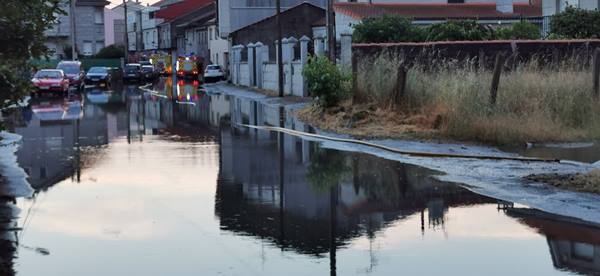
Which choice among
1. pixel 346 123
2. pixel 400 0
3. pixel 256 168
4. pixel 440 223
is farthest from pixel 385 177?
pixel 400 0

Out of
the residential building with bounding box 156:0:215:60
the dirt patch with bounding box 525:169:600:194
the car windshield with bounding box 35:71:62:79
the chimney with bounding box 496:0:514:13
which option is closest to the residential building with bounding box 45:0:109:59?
the residential building with bounding box 156:0:215:60

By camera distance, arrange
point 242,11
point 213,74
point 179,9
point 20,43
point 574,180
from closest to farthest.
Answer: point 20,43
point 574,180
point 213,74
point 242,11
point 179,9

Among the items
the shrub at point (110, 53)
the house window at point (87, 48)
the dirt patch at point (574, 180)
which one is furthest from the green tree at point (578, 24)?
the house window at point (87, 48)

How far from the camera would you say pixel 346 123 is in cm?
2477

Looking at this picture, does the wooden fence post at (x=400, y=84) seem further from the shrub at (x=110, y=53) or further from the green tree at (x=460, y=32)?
the shrub at (x=110, y=53)

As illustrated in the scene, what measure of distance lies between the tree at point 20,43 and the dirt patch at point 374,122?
395 inches

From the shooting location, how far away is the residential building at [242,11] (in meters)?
76.4

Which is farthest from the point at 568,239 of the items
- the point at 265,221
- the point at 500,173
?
the point at 500,173

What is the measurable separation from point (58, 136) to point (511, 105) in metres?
11.7

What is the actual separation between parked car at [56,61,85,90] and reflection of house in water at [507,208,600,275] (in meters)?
49.7

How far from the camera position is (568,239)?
10.0 meters

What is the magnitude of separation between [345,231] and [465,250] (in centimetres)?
156

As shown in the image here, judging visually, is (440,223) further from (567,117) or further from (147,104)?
(147,104)

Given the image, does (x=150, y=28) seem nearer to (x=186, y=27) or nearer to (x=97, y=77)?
(x=186, y=27)
